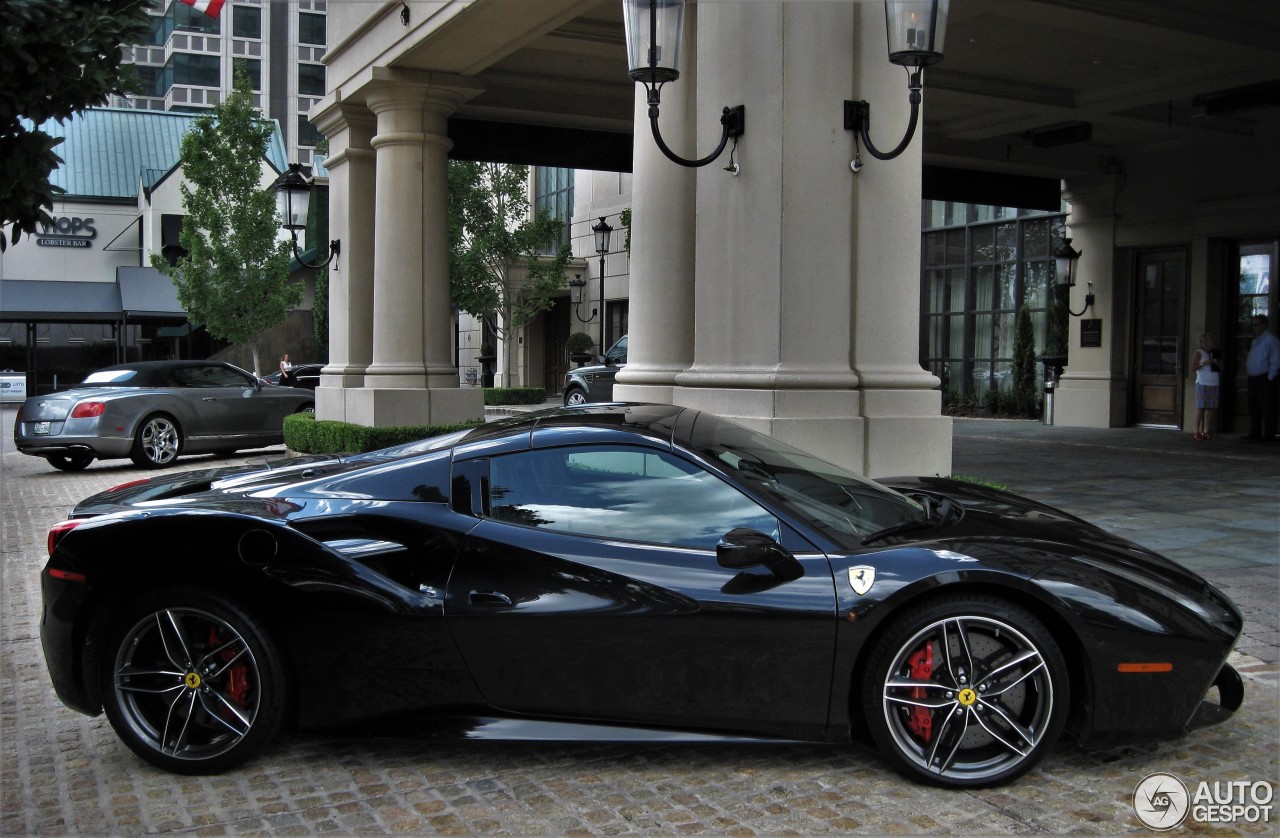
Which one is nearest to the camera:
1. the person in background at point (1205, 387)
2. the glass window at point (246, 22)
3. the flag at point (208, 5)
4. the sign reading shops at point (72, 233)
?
the person in background at point (1205, 387)

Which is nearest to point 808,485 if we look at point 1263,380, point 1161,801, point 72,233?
point 1161,801

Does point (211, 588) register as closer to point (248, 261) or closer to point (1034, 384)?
point (1034, 384)

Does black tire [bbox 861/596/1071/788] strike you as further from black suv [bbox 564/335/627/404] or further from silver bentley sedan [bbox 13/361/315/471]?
black suv [bbox 564/335/627/404]

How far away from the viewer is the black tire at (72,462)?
1459 centimetres

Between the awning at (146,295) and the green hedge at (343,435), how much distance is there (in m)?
25.8

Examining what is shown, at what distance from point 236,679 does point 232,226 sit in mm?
24734

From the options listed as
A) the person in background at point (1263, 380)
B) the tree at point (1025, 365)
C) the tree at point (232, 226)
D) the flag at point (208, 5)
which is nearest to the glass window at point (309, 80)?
the tree at point (232, 226)

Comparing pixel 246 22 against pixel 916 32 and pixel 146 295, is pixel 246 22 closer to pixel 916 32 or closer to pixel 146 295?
pixel 146 295

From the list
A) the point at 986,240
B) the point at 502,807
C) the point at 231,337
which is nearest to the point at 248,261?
the point at 231,337

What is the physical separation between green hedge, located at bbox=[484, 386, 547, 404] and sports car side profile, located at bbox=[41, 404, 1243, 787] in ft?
87.0

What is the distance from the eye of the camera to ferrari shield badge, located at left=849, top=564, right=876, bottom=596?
3701 millimetres

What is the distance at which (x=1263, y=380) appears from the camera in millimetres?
16375

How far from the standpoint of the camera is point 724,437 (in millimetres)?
4402

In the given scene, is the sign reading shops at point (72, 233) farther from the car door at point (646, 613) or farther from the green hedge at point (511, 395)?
the car door at point (646, 613)
